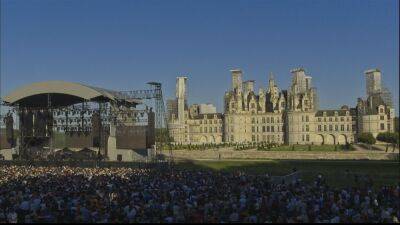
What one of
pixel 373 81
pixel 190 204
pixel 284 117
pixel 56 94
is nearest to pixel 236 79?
pixel 284 117

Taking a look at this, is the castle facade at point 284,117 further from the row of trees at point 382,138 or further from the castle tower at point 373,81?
the row of trees at point 382,138

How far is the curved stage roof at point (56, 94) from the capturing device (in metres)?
52.3

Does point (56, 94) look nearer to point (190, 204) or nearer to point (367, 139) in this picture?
point (190, 204)

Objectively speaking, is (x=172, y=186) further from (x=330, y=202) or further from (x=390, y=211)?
(x=390, y=211)

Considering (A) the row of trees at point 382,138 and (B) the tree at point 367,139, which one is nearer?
(A) the row of trees at point 382,138

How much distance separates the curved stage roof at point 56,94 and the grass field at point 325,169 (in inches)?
424

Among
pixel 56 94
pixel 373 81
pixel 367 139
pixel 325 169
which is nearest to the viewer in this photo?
pixel 325 169

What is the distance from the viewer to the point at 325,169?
45.8 m

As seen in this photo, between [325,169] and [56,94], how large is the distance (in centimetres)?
3026

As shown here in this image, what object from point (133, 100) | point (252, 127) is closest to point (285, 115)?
point (252, 127)

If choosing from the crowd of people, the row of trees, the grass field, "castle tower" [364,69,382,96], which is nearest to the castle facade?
"castle tower" [364,69,382,96]

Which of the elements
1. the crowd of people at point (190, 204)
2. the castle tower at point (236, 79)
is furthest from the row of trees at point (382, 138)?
the crowd of people at point (190, 204)

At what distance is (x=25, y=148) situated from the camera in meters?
58.1

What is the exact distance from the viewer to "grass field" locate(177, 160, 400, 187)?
124 feet
